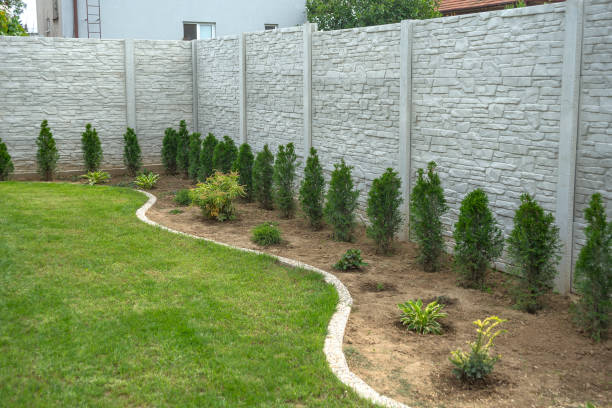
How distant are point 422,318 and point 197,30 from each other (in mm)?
17882

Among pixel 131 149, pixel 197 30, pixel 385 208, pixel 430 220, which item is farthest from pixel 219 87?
pixel 197 30

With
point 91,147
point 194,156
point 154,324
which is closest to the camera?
point 154,324

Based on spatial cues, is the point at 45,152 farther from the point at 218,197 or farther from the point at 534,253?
the point at 534,253

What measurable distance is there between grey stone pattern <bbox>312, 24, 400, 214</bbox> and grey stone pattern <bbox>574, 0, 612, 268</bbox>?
9.44 feet

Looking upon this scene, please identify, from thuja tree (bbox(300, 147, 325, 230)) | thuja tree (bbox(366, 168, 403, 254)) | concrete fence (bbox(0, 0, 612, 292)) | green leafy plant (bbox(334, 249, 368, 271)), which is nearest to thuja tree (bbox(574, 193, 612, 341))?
concrete fence (bbox(0, 0, 612, 292))

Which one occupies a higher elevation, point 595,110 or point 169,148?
point 595,110

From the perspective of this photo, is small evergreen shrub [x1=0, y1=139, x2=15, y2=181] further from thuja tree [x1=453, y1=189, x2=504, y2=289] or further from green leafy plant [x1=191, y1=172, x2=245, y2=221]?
thuja tree [x1=453, y1=189, x2=504, y2=289]

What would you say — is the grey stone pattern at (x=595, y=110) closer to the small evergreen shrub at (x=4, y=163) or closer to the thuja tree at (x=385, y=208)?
the thuja tree at (x=385, y=208)

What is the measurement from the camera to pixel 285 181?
10.1 metres

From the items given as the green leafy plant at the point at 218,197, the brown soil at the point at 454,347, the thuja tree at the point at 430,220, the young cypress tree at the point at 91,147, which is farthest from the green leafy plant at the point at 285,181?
the young cypress tree at the point at 91,147

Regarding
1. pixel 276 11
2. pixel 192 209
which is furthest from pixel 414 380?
pixel 276 11

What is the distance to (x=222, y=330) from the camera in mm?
5352

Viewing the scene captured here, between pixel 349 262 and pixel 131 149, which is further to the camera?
pixel 131 149

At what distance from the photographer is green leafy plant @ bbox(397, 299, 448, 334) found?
5.58m
